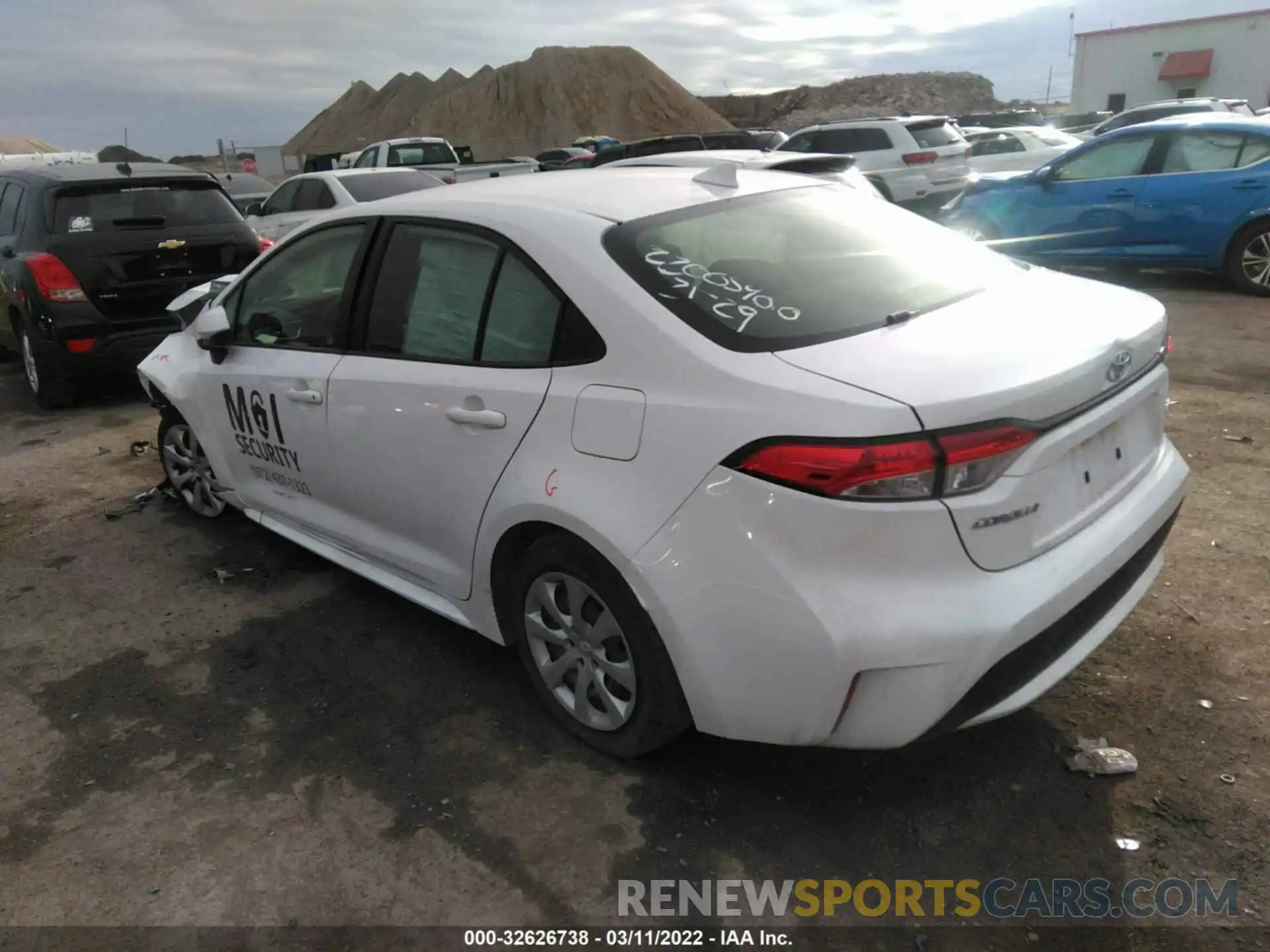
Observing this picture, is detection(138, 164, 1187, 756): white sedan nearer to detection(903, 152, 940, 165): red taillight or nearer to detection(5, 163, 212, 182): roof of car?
detection(5, 163, 212, 182): roof of car

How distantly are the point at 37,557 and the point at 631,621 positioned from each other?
3.80 m

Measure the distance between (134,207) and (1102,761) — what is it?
758 centimetres

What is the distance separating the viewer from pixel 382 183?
12.0 metres

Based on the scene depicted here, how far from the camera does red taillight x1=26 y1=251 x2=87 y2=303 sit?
6.96 meters

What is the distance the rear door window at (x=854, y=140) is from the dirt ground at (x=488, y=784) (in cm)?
1247

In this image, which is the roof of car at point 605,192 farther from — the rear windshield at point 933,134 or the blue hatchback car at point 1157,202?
the rear windshield at point 933,134

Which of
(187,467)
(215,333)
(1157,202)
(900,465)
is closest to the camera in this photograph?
(900,465)

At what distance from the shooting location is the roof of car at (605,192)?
9.92ft

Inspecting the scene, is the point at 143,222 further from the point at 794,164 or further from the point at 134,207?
the point at 794,164

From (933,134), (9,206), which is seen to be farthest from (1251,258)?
(9,206)

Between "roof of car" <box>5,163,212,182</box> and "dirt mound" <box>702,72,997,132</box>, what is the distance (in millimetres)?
59578

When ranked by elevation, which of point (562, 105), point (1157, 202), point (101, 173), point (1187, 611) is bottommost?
point (1187, 611)

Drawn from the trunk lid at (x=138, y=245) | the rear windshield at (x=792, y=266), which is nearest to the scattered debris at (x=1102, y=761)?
the rear windshield at (x=792, y=266)

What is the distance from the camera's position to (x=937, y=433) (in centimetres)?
215
